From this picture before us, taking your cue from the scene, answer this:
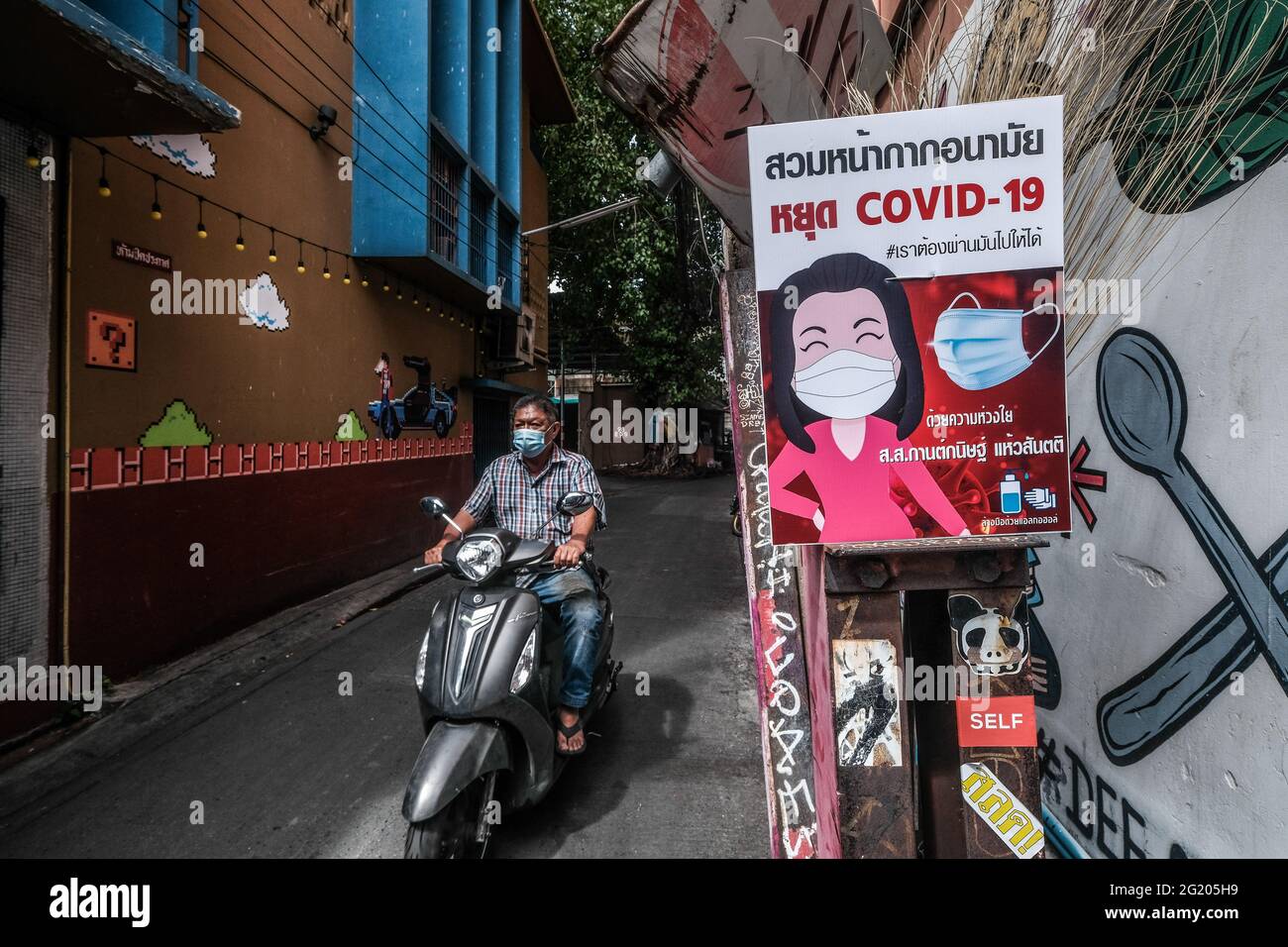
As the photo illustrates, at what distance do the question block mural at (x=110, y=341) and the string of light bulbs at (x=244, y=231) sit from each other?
72 centimetres

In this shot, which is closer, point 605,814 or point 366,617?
point 605,814

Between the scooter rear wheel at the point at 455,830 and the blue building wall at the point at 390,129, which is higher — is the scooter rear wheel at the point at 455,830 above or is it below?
below

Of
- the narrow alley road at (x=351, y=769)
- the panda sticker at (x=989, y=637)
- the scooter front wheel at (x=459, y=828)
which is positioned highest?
the panda sticker at (x=989, y=637)

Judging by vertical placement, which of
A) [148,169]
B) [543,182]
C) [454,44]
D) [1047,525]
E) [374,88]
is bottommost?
[1047,525]

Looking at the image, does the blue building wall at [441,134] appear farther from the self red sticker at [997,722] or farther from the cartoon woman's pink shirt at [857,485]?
the self red sticker at [997,722]

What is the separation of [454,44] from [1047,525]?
9603mm

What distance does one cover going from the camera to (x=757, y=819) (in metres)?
2.75

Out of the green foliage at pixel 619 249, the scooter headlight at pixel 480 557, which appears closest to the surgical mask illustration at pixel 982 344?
the scooter headlight at pixel 480 557

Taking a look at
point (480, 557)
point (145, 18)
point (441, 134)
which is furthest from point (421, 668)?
point (441, 134)

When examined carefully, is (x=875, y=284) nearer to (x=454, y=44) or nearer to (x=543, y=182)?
(x=454, y=44)

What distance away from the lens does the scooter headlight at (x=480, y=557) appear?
2533 mm

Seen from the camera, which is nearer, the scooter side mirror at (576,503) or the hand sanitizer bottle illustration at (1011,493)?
the hand sanitizer bottle illustration at (1011,493)

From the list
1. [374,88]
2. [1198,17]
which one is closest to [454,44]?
[374,88]

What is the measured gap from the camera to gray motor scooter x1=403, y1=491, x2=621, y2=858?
2105 mm
